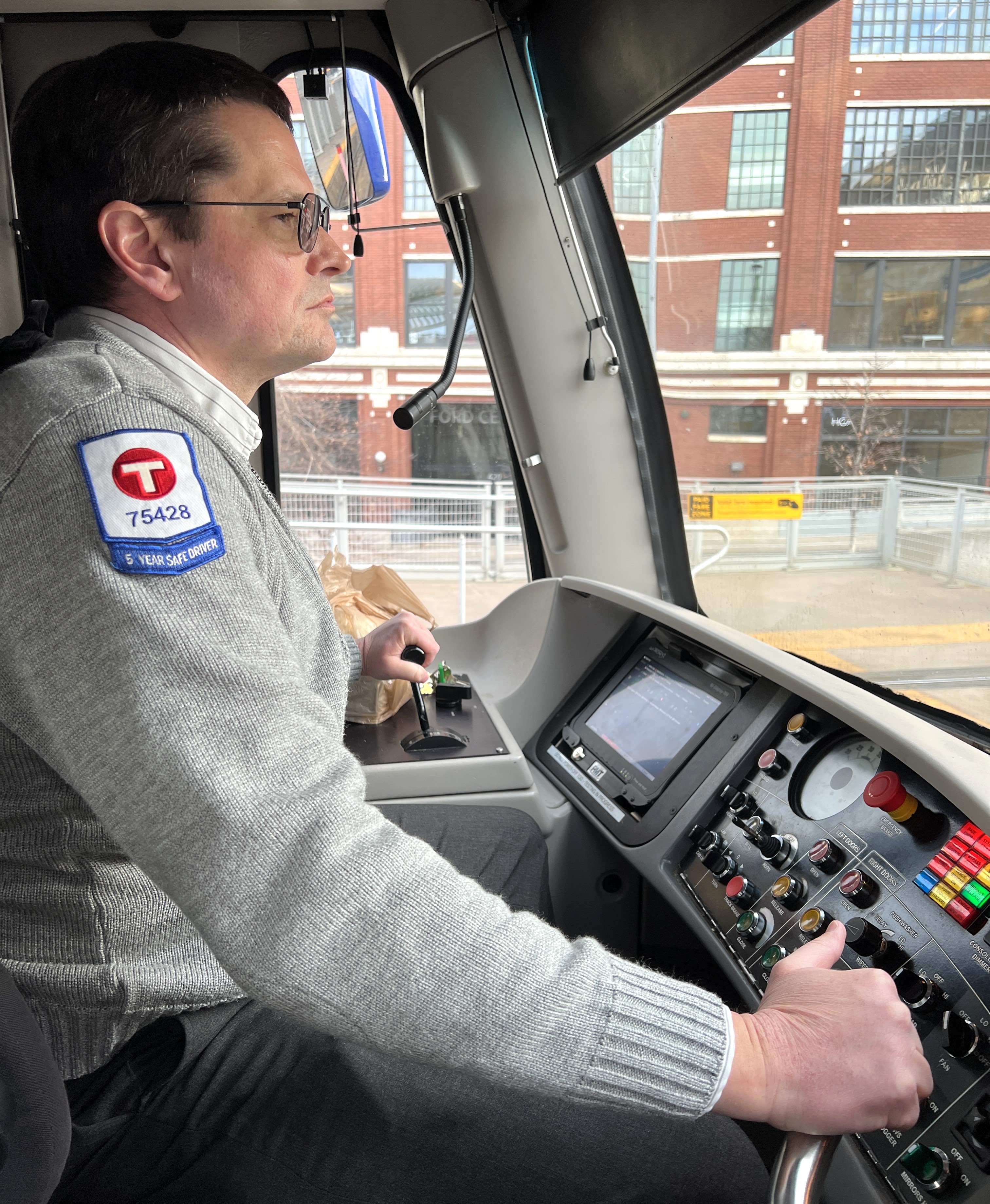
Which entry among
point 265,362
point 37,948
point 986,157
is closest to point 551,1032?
point 37,948

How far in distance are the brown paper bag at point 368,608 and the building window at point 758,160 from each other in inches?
42.7

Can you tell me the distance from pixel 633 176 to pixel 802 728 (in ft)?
4.75

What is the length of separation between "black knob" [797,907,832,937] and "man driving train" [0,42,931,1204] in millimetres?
196

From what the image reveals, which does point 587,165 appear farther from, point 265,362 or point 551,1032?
point 551,1032

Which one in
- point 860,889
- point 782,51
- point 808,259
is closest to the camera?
point 860,889

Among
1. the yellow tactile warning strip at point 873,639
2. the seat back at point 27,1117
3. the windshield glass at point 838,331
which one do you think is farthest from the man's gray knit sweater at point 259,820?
the windshield glass at point 838,331

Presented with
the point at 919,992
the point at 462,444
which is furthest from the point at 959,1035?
the point at 462,444

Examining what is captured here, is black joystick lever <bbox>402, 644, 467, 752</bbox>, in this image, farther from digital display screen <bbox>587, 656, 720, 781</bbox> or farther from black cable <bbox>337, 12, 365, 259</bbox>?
black cable <bbox>337, 12, 365, 259</bbox>

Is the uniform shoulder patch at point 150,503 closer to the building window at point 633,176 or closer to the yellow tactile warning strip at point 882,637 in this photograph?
the yellow tactile warning strip at point 882,637

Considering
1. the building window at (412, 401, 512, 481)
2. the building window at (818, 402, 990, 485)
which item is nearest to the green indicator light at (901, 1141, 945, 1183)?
the building window at (818, 402, 990, 485)

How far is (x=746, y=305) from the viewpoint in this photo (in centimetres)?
199

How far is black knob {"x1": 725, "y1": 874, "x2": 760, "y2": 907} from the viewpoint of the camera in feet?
3.86

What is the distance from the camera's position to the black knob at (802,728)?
1272mm

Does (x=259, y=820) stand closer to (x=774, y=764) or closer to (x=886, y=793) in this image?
(x=886, y=793)
